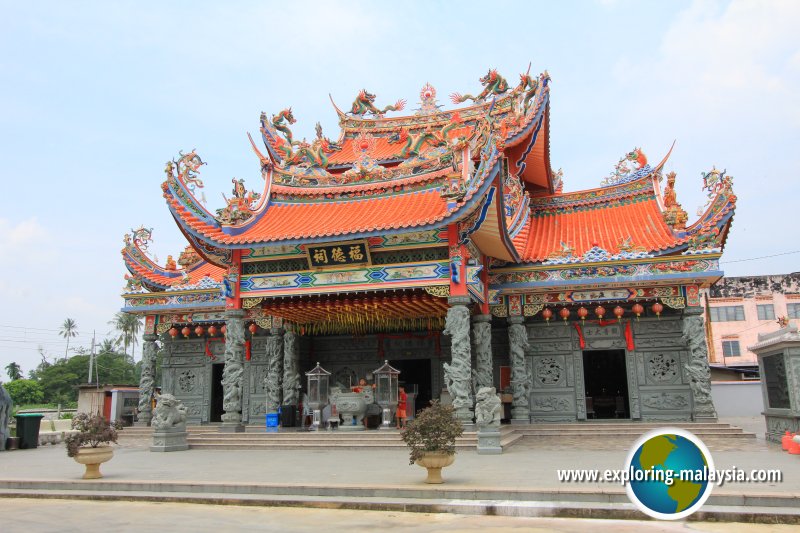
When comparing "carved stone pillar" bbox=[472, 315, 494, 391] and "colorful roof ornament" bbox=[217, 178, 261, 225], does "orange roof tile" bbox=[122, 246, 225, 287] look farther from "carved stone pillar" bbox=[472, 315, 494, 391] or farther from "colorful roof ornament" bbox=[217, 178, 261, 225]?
"carved stone pillar" bbox=[472, 315, 494, 391]

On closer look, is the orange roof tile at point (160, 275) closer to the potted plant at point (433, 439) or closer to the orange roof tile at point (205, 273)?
the orange roof tile at point (205, 273)

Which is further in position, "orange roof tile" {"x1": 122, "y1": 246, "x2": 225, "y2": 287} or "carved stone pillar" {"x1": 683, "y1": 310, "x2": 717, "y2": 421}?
"orange roof tile" {"x1": 122, "y1": 246, "x2": 225, "y2": 287}

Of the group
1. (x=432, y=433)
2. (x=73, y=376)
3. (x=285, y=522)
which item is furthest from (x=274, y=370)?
(x=73, y=376)

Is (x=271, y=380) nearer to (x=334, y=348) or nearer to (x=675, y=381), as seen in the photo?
(x=334, y=348)

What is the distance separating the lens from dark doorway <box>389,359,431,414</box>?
719 inches

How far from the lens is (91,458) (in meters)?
9.16

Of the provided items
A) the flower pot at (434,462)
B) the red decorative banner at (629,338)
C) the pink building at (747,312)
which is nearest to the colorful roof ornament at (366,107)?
the red decorative banner at (629,338)

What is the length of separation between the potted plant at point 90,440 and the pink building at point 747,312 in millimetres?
39225

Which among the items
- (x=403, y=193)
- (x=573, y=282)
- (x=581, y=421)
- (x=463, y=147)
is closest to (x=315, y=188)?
(x=403, y=193)

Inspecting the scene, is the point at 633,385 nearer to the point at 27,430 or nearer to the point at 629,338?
the point at 629,338

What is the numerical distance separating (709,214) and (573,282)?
144 inches

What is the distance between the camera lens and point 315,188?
15.9 meters

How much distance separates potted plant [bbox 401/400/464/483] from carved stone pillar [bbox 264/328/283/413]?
29.2 ft

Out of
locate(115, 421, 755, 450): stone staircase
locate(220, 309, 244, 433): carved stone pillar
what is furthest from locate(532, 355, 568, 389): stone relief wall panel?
locate(220, 309, 244, 433): carved stone pillar
